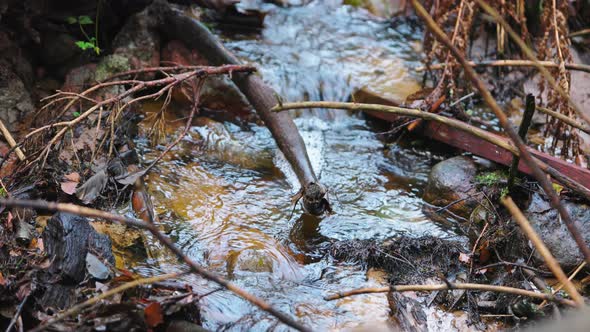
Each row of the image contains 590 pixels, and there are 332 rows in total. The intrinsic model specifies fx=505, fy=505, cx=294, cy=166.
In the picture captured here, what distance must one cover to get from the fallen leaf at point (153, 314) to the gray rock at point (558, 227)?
2.61m

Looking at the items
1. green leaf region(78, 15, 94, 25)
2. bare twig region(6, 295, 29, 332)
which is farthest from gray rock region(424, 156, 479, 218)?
green leaf region(78, 15, 94, 25)

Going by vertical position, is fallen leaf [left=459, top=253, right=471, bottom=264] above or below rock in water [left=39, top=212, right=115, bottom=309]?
below

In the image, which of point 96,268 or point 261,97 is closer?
point 96,268

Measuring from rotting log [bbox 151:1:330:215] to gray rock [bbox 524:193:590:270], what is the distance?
61.7 inches

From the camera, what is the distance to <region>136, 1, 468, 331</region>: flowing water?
3174mm

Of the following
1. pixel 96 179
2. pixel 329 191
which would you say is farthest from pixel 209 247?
pixel 329 191

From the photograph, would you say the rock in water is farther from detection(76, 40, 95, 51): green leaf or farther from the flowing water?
detection(76, 40, 95, 51): green leaf

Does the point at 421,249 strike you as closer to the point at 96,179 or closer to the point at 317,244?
the point at 317,244

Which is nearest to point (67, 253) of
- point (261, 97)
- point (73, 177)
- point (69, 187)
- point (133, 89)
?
point (69, 187)

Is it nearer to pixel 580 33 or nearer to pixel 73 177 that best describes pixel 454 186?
pixel 73 177

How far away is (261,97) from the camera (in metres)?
4.68

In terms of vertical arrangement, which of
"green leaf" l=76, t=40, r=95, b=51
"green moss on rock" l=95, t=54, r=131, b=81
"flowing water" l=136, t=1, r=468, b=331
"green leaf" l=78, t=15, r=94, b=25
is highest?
"green leaf" l=78, t=15, r=94, b=25

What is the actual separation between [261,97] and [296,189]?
0.95m

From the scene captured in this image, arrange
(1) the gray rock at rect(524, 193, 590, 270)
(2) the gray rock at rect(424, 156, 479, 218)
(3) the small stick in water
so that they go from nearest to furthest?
(3) the small stick in water, (1) the gray rock at rect(524, 193, 590, 270), (2) the gray rock at rect(424, 156, 479, 218)
